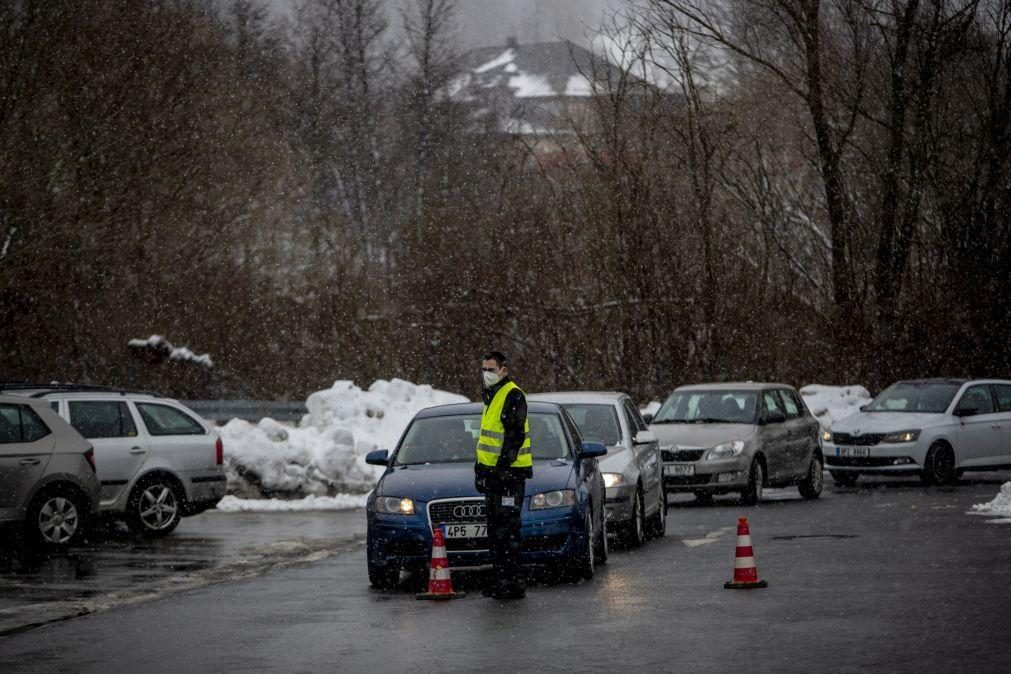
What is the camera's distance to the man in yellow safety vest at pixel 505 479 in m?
12.1

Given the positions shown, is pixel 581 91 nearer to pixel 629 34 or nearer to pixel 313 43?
pixel 313 43

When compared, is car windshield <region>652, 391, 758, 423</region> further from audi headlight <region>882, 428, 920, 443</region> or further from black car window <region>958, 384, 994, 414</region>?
black car window <region>958, 384, 994, 414</region>

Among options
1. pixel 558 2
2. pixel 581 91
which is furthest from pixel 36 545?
pixel 581 91

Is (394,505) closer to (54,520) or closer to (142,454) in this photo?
(54,520)

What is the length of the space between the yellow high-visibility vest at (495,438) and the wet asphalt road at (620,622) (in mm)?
1030

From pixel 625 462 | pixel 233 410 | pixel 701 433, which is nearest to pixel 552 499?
pixel 625 462

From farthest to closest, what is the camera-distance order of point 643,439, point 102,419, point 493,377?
point 102,419 → point 643,439 → point 493,377

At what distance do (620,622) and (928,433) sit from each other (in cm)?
1542

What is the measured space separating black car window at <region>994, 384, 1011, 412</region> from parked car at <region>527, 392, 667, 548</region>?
1017 centimetres

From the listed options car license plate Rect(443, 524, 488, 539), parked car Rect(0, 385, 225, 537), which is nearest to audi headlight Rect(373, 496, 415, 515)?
car license plate Rect(443, 524, 488, 539)

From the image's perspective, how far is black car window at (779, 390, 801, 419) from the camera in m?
23.5

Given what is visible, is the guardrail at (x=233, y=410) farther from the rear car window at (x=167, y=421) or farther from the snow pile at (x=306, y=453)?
the rear car window at (x=167, y=421)

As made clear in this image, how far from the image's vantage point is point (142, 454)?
18.4 m

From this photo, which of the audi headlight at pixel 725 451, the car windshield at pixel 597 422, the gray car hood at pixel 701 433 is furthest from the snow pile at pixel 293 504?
the car windshield at pixel 597 422
